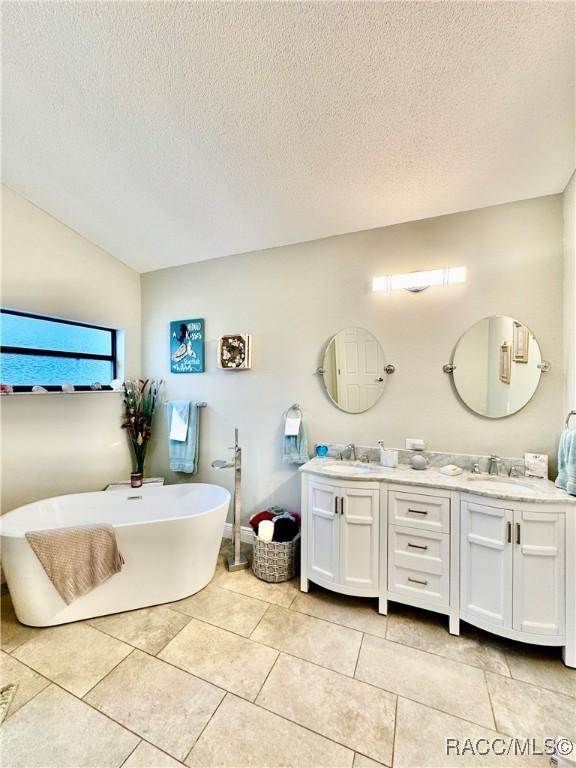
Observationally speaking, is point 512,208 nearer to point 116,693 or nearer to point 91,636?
point 116,693

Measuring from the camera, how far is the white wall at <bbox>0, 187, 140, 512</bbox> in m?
2.24

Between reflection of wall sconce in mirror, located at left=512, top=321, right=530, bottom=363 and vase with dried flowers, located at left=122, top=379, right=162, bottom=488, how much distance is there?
314 centimetres

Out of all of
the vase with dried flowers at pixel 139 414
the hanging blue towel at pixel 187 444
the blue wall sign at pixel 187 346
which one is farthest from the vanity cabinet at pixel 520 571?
the vase with dried flowers at pixel 139 414

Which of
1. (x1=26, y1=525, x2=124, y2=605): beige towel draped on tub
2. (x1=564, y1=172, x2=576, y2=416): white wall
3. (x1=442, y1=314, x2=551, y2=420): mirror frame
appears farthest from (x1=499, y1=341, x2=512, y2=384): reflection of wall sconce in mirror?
(x1=26, y1=525, x2=124, y2=605): beige towel draped on tub

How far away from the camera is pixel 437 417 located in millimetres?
2189

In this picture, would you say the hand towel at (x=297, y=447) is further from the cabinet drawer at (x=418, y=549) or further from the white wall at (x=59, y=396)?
the white wall at (x=59, y=396)

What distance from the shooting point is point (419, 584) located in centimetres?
183

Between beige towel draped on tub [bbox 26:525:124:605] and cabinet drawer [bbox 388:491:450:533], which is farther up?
cabinet drawer [bbox 388:491:450:533]

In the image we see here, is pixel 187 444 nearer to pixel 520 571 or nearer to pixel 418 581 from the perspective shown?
pixel 418 581

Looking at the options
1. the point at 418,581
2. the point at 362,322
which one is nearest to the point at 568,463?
the point at 418,581

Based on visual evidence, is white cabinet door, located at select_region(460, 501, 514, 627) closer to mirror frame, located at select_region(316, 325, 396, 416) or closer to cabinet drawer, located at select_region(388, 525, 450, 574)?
cabinet drawer, located at select_region(388, 525, 450, 574)

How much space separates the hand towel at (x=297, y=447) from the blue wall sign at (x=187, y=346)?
3.84ft

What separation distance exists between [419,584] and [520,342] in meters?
1.69

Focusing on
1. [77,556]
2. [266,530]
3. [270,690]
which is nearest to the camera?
[270,690]
